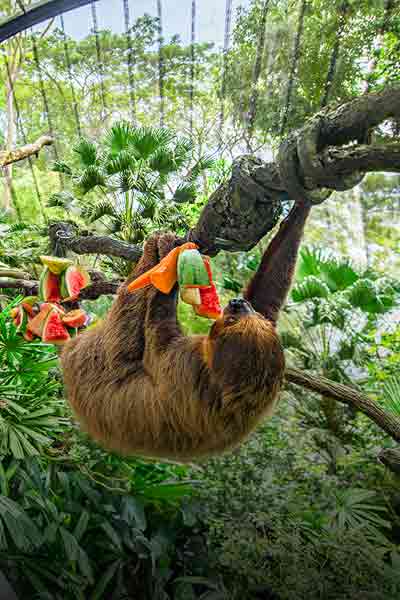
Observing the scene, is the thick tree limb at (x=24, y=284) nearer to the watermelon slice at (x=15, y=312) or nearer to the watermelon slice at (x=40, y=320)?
the watermelon slice at (x=15, y=312)

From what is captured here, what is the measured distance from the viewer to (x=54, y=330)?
1.25m

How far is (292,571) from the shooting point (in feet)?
5.79

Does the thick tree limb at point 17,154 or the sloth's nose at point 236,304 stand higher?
the thick tree limb at point 17,154

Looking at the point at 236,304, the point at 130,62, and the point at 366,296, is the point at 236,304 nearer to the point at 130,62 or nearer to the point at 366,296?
the point at 366,296

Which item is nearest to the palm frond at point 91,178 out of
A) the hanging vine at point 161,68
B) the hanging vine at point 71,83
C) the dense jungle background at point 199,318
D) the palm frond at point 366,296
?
the dense jungle background at point 199,318

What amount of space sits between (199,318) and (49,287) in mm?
1699

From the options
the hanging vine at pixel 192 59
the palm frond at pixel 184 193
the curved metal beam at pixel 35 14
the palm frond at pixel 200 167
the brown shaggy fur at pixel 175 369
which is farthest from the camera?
the hanging vine at pixel 192 59

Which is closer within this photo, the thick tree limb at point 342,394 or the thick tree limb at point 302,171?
the thick tree limb at point 302,171

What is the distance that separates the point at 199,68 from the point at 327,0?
1.62m

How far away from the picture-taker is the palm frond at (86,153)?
10.1 feet

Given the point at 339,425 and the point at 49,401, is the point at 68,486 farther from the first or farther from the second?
the point at 339,425

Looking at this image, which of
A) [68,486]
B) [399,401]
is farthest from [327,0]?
[68,486]

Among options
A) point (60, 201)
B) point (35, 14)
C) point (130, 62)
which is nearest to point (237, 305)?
point (60, 201)

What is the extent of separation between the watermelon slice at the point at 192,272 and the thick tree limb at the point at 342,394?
89 centimetres
